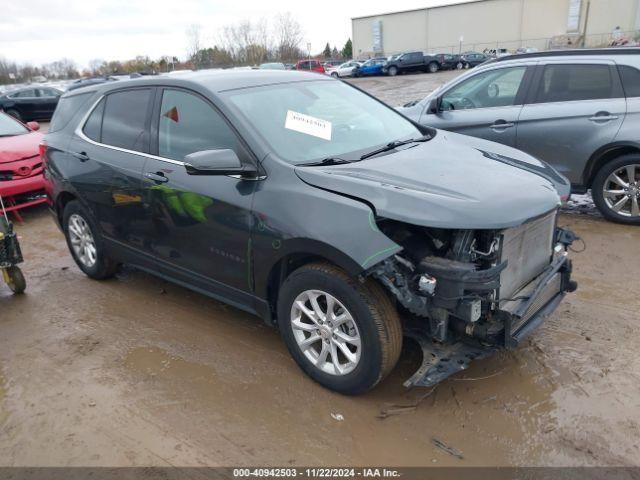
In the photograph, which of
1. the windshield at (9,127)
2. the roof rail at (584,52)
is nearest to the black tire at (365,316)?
the roof rail at (584,52)

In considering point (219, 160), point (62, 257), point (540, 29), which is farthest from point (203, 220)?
point (540, 29)

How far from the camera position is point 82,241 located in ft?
→ 16.4

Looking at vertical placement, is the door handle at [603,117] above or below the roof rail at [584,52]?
below

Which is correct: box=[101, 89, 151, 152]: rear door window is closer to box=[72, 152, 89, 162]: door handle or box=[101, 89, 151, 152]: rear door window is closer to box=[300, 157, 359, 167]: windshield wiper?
box=[72, 152, 89, 162]: door handle

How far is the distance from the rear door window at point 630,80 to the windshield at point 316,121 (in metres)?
2.80

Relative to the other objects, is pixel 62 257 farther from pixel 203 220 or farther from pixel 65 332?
pixel 203 220

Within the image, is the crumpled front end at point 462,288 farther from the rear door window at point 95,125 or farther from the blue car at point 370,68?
the blue car at point 370,68

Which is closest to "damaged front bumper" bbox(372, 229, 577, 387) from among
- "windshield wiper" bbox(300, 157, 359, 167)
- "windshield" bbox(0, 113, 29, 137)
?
"windshield wiper" bbox(300, 157, 359, 167)

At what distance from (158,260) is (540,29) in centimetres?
6597

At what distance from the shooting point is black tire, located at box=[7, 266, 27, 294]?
4.79 m

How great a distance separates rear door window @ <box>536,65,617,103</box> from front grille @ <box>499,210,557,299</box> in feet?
10.3

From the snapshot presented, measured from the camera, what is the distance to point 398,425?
2924mm

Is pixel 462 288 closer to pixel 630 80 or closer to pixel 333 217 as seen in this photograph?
pixel 333 217

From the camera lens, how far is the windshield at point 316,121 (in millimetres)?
3395
